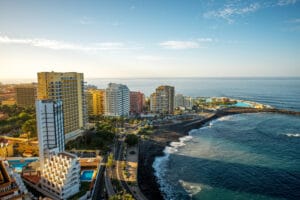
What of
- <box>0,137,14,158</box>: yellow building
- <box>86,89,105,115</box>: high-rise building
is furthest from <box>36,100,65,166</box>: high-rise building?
<box>86,89,105,115</box>: high-rise building

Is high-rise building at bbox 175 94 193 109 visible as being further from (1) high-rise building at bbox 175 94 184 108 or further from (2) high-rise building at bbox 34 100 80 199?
(2) high-rise building at bbox 34 100 80 199

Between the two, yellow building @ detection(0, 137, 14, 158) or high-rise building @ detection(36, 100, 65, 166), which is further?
yellow building @ detection(0, 137, 14, 158)

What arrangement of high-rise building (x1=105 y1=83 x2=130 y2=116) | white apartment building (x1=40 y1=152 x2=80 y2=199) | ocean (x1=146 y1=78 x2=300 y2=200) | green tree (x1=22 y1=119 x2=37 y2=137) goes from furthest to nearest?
high-rise building (x1=105 y1=83 x2=130 y2=116) < green tree (x1=22 y1=119 x2=37 y2=137) < ocean (x1=146 y1=78 x2=300 y2=200) < white apartment building (x1=40 y1=152 x2=80 y2=199)

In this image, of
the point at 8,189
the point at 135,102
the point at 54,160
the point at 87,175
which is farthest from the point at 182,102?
the point at 8,189

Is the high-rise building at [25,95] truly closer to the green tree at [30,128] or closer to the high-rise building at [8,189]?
the green tree at [30,128]

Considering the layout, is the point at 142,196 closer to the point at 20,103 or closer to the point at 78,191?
the point at 78,191

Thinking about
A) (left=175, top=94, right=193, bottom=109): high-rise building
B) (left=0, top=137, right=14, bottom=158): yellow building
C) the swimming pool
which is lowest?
the swimming pool

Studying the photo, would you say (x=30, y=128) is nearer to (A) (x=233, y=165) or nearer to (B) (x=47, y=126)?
(B) (x=47, y=126)
